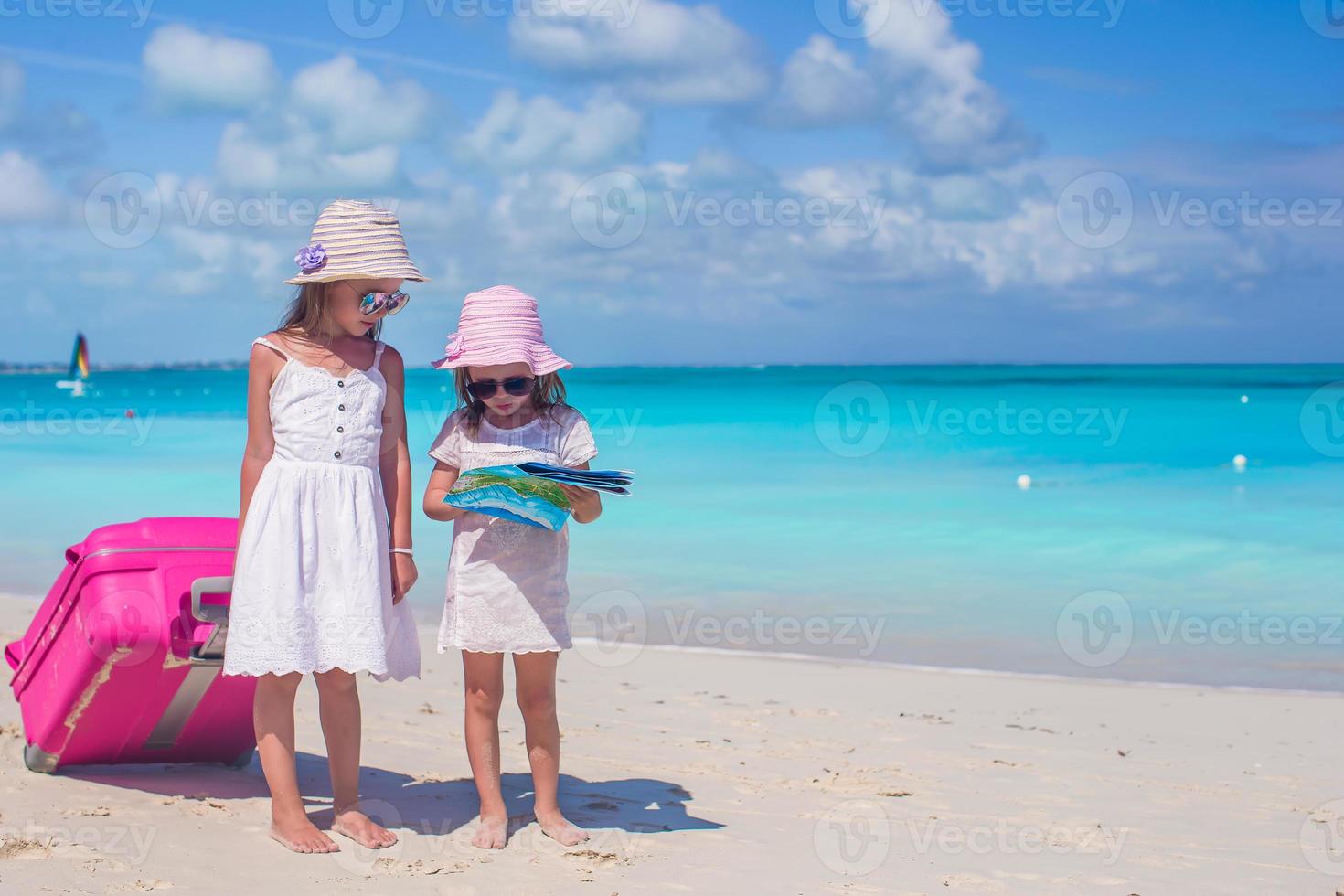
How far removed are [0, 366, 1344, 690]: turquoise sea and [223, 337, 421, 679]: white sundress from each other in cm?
373

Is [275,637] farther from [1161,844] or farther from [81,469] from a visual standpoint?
[81,469]

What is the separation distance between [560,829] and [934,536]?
7954 millimetres

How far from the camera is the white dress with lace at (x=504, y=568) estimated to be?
131 inches

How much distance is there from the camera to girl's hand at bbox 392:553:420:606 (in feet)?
10.9

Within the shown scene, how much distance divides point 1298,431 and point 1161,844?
78.6ft

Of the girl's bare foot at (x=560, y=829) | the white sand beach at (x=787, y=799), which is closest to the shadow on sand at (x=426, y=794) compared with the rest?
the white sand beach at (x=787, y=799)

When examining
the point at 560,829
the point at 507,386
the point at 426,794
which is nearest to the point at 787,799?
the point at 560,829

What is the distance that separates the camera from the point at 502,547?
3.35 meters

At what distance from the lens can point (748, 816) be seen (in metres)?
3.70

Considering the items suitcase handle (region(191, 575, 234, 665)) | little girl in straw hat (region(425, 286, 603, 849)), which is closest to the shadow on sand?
little girl in straw hat (region(425, 286, 603, 849))

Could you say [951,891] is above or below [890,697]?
below

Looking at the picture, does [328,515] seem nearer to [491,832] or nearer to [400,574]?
[400,574]

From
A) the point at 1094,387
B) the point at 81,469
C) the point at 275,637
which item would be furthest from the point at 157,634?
the point at 1094,387

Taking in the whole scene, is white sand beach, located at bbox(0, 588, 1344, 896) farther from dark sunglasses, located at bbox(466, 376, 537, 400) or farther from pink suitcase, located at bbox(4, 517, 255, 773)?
dark sunglasses, located at bbox(466, 376, 537, 400)
